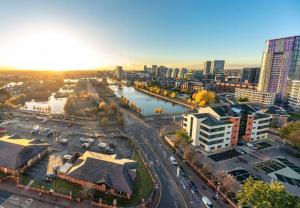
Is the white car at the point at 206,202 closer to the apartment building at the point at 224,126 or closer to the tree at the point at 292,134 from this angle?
the apartment building at the point at 224,126

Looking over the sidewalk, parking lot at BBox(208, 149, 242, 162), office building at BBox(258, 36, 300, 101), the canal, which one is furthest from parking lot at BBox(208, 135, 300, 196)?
office building at BBox(258, 36, 300, 101)

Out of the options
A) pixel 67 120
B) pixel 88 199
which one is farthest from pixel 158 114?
pixel 88 199

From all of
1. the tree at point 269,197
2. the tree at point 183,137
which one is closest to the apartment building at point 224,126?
the tree at point 183,137

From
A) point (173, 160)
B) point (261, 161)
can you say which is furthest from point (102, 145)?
point (261, 161)

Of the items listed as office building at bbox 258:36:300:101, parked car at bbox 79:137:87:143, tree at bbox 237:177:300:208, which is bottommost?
parked car at bbox 79:137:87:143

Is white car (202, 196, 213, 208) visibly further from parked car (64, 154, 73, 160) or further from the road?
parked car (64, 154, 73, 160)
